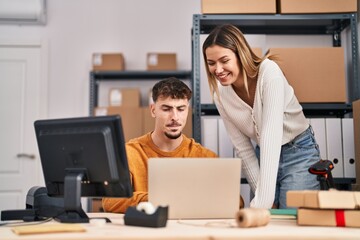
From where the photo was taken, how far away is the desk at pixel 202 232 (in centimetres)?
104

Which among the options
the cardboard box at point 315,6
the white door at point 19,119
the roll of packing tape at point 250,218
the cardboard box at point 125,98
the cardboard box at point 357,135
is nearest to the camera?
the roll of packing tape at point 250,218

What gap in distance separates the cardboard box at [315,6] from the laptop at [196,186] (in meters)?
1.53

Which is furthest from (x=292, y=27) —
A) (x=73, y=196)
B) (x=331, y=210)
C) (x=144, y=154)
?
(x=73, y=196)

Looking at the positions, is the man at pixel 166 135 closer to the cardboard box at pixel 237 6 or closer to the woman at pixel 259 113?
the woman at pixel 259 113

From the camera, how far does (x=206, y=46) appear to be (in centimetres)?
186

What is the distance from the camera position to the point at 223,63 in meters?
1.83

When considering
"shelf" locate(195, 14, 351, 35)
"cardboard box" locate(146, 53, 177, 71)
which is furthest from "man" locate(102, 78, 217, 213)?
"cardboard box" locate(146, 53, 177, 71)

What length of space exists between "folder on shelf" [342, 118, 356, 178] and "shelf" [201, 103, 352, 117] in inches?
4.4

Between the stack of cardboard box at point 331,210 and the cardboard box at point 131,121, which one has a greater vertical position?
the cardboard box at point 131,121

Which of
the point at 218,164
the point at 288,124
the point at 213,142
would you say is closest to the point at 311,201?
the point at 218,164

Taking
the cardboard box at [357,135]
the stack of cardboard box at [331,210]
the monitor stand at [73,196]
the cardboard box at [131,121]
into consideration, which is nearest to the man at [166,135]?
the monitor stand at [73,196]

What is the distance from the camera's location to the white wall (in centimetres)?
405

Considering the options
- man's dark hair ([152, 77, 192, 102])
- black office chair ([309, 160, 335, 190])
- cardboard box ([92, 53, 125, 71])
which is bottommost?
black office chair ([309, 160, 335, 190])

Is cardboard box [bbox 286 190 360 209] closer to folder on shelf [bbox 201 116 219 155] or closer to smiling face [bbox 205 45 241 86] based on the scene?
smiling face [bbox 205 45 241 86]
